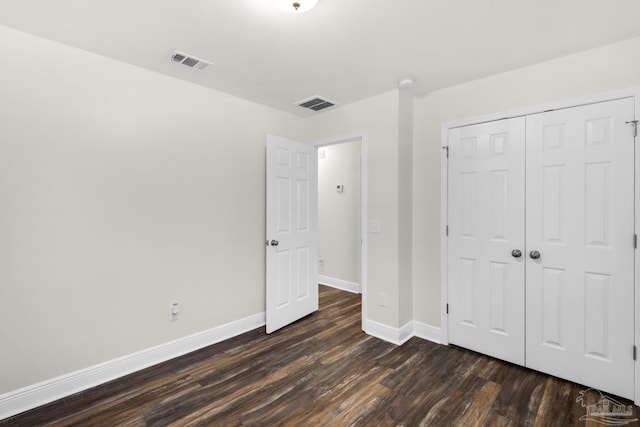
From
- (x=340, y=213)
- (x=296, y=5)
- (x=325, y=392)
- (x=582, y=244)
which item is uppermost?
(x=296, y=5)

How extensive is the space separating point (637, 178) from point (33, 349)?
13.9 ft

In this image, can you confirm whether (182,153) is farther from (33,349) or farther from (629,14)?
(629,14)

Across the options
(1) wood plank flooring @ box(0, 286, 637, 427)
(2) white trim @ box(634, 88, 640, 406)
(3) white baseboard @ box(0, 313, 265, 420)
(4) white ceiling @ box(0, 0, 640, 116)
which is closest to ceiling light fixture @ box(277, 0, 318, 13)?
(4) white ceiling @ box(0, 0, 640, 116)

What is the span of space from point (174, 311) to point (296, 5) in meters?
2.57

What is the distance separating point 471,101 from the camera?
9.20ft

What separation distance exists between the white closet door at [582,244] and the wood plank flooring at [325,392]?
10.2 inches

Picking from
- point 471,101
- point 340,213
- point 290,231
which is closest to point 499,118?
point 471,101

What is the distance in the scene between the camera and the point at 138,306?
8.33 ft

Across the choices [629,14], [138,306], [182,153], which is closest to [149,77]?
[182,153]

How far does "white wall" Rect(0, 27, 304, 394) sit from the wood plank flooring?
37 centimetres

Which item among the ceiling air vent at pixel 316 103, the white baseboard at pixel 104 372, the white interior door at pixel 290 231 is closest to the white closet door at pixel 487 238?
the ceiling air vent at pixel 316 103

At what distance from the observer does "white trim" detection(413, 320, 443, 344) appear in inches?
119

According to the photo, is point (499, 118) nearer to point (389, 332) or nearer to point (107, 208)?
point (389, 332)

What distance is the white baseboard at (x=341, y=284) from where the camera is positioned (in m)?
4.75
